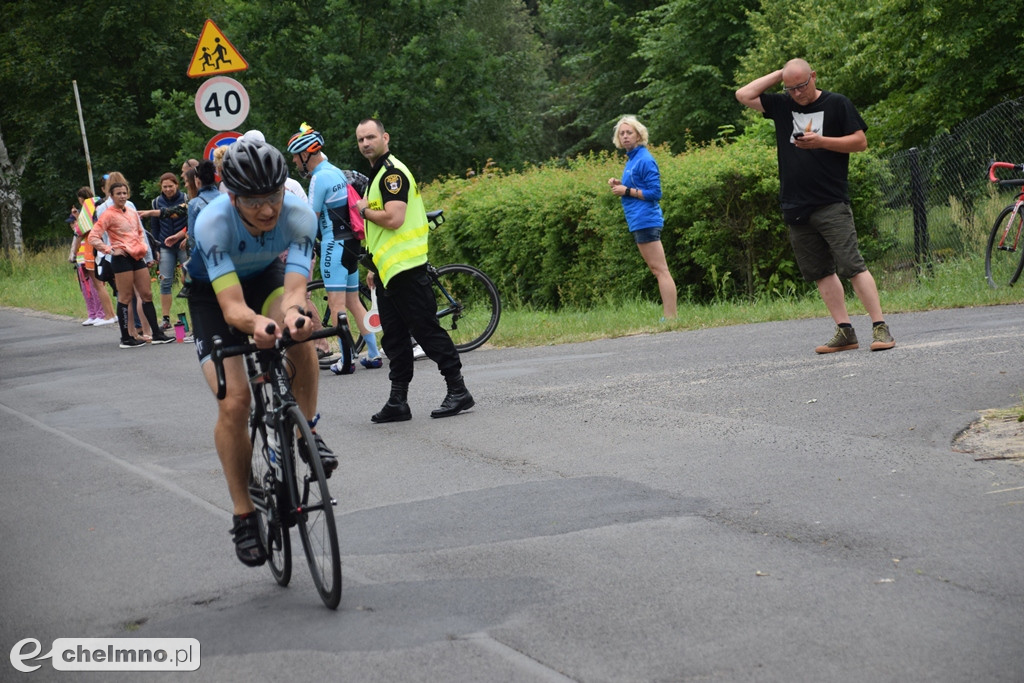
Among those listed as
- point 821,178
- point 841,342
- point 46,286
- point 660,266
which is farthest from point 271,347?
point 46,286

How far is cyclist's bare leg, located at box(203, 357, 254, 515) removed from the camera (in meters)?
5.46

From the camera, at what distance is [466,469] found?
732 centimetres

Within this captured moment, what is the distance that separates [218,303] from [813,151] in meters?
5.80

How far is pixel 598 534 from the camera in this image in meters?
5.68

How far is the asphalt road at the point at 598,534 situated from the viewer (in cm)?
429

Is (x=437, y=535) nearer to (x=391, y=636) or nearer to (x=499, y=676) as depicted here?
(x=391, y=636)

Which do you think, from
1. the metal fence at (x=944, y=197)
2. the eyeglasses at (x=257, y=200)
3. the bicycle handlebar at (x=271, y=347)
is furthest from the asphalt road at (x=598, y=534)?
the metal fence at (x=944, y=197)

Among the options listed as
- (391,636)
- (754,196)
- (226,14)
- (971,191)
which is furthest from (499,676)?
(226,14)

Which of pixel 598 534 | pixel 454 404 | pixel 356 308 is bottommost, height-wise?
pixel 598 534

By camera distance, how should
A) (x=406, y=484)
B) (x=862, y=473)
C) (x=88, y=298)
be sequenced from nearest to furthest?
(x=862, y=473), (x=406, y=484), (x=88, y=298)

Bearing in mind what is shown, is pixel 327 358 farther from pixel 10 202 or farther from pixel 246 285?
pixel 10 202

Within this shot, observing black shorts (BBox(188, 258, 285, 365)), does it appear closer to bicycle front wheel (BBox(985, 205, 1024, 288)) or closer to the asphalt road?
the asphalt road

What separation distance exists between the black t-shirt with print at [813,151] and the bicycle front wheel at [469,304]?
3.80m

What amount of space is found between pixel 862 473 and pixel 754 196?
8.46m
